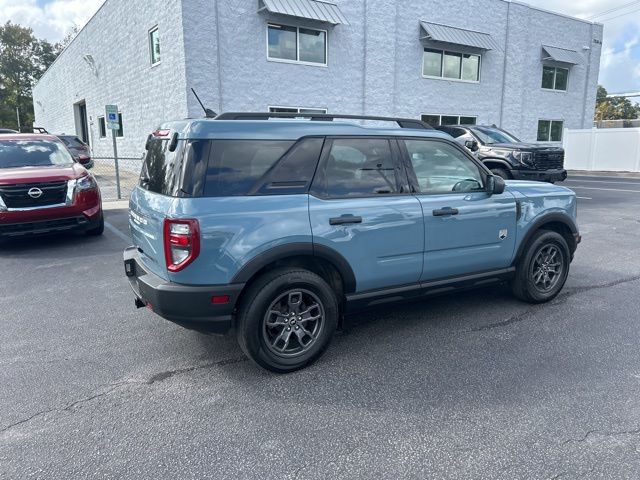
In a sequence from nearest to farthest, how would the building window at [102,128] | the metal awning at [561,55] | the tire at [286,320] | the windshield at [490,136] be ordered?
the tire at [286,320] → the windshield at [490,136] → the metal awning at [561,55] → the building window at [102,128]

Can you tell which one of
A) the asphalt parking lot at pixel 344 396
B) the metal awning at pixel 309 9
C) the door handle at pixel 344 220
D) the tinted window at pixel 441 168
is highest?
the metal awning at pixel 309 9

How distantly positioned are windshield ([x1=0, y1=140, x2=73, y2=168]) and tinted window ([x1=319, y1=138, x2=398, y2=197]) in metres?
6.15

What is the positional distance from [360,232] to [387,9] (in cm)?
1561

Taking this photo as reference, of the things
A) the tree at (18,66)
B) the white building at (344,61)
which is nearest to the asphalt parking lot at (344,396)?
the white building at (344,61)

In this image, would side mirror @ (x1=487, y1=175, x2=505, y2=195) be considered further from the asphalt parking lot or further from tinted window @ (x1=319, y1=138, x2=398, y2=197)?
the asphalt parking lot

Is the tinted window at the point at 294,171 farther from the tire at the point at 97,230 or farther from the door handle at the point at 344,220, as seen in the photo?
the tire at the point at 97,230

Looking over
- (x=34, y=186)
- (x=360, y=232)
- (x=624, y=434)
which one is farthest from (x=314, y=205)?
(x=34, y=186)

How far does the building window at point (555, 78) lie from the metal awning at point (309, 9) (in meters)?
12.3

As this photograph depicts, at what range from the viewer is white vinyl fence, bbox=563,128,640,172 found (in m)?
22.3

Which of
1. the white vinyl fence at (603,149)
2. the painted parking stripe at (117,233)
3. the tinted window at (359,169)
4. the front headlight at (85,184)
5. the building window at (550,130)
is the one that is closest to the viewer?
the tinted window at (359,169)

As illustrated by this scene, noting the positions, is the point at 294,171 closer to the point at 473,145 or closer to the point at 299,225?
the point at 299,225

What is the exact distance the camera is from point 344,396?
313cm

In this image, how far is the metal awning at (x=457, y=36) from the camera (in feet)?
57.8

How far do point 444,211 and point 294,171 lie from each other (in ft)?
4.49
